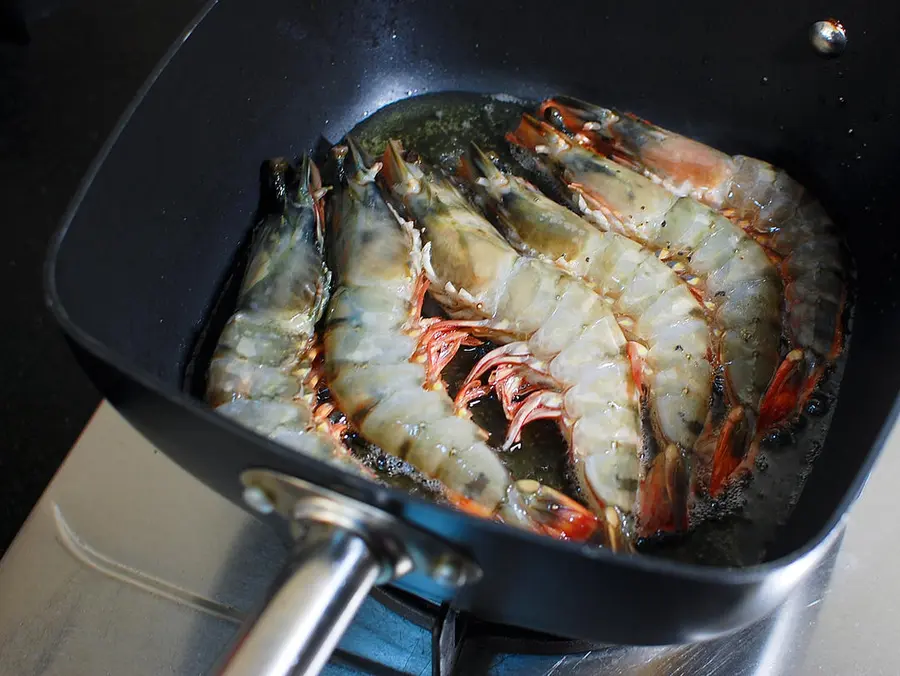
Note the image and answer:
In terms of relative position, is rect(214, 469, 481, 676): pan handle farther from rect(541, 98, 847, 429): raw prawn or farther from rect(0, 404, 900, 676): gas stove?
rect(541, 98, 847, 429): raw prawn

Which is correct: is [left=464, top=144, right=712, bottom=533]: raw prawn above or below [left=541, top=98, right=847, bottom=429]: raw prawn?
below

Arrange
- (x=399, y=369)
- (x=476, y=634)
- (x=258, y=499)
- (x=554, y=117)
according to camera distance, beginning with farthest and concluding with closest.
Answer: (x=554, y=117)
(x=399, y=369)
(x=476, y=634)
(x=258, y=499)

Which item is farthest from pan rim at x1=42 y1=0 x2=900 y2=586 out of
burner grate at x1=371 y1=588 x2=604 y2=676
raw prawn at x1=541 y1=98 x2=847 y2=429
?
raw prawn at x1=541 y1=98 x2=847 y2=429

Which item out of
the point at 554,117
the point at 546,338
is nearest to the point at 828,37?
the point at 554,117

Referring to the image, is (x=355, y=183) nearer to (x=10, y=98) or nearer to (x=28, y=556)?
(x=28, y=556)

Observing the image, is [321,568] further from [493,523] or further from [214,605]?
[214,605]

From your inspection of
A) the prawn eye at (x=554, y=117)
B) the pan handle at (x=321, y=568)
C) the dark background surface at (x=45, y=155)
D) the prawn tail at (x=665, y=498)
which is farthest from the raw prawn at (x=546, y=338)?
the dark background surface at (x=45, y=155)

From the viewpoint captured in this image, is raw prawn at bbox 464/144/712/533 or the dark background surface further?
the dark background surface
